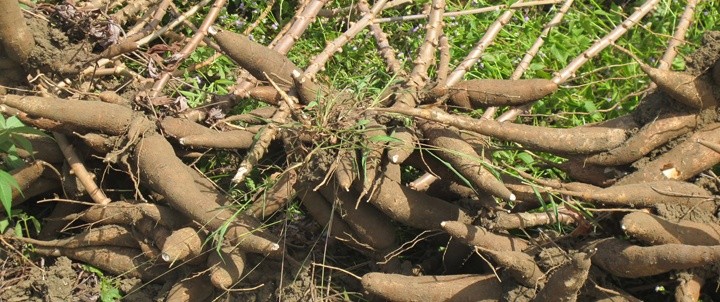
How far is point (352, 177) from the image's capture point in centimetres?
215

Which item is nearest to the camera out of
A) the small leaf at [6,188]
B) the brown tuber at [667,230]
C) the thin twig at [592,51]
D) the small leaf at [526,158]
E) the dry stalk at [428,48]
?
the brown tuber at [667,230]

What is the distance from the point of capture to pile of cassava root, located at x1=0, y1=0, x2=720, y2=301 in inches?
84.4

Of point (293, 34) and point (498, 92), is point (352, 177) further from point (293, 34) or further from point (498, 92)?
point (293, 34)

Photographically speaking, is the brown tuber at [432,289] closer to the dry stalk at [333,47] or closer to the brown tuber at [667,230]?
the brown tuber at [667,230]

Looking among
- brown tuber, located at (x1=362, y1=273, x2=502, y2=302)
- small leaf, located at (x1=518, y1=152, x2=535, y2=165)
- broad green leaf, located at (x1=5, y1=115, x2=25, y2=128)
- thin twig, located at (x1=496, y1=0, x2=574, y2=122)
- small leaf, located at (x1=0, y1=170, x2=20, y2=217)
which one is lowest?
brown tuber, located at (x1=362, y1=273, x2=502, y2=302)

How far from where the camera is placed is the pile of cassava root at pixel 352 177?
7.04ft

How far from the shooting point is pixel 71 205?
2.67 metres

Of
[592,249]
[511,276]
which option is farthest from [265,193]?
[592,249]

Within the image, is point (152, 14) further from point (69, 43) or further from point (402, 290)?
point (402, 290)

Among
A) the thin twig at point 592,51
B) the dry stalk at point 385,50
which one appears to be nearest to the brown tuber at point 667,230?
the thin twig at point 592,51

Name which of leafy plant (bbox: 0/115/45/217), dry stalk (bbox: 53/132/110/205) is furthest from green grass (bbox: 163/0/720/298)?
leafy plant (bbox: 0/115/45/217)

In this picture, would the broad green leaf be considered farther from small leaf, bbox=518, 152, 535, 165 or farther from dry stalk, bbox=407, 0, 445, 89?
small leaf, bbox=518, 152, 535, 165

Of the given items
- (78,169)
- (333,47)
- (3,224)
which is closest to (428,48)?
(333,47)

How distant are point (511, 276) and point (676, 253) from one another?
398mm
